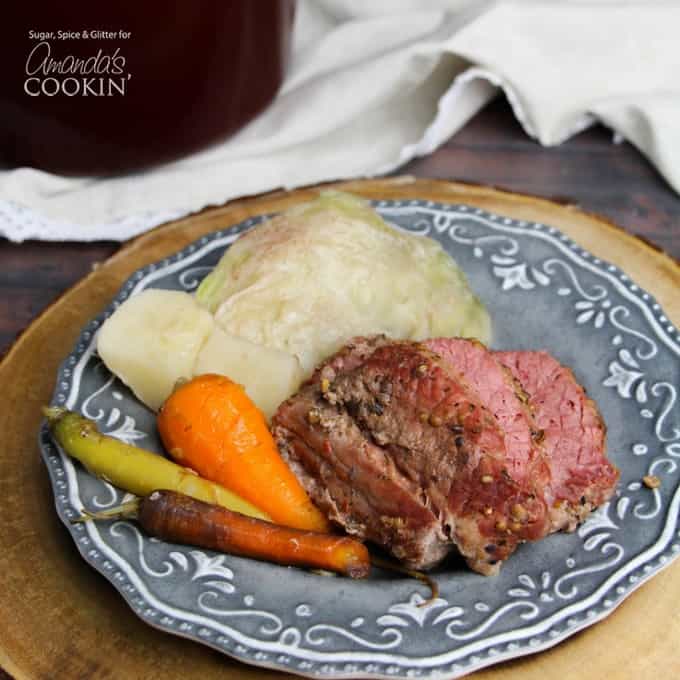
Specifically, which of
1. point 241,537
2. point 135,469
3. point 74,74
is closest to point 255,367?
point 135,469

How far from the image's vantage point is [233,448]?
11.5 feet

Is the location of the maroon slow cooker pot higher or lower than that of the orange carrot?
higher

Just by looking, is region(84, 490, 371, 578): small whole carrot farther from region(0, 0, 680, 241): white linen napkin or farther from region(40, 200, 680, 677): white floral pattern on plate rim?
region(0, 0, 680, 241): white linen napkin

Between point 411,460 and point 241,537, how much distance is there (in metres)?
0.54

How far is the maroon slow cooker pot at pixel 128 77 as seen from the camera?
4453mm

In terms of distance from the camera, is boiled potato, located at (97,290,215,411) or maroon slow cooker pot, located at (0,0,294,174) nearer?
boiled potato, located at (97,290,215,411)

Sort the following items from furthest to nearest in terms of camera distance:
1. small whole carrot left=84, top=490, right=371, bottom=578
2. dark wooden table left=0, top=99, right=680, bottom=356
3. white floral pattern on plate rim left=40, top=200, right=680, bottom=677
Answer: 1. dark wooden table left=0, top=99, right=680, bottom=356
2. small whole carrot left=84, top=490, right=371, bottom=578
3. white floral pattern on plate rim left=40, top=200, right=680, bottom=677

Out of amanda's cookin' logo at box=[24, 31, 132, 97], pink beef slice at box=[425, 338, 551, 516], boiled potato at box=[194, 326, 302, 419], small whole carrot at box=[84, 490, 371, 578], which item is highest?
amanda's cookin' logo at box=[24, 31, 132, 97]

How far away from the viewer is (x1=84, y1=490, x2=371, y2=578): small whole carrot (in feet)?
10.6

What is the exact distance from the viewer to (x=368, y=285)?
13.1ft

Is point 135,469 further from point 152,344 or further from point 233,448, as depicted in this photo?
point 152,344

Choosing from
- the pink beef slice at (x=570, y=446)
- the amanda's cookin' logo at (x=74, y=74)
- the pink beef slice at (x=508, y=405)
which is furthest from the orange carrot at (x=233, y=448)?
the amanda's cookin' logo at (x=74, y=74)

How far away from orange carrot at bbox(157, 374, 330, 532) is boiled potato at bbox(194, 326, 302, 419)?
0.33ft

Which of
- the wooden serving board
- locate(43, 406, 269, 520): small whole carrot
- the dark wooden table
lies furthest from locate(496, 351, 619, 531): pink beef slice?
the dark wooden table
